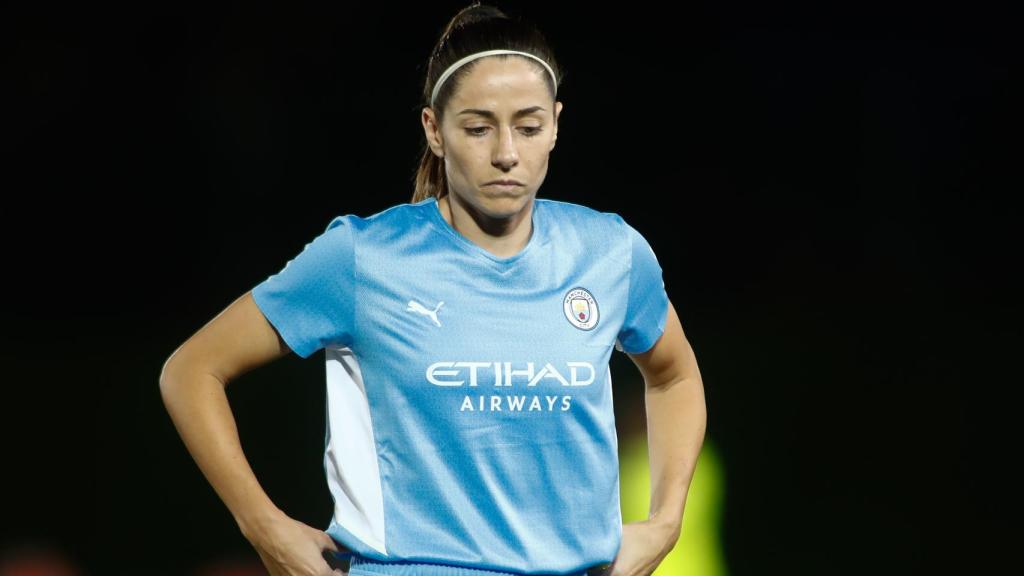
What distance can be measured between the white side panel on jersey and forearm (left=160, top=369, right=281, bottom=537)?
0.10 m

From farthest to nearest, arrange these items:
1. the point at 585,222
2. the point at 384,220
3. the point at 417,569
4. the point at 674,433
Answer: the point at 674,433
the point at 585,222
the point at 384,220
the point at 417,569

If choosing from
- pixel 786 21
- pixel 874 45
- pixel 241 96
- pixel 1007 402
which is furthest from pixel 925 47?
pixel 241 96

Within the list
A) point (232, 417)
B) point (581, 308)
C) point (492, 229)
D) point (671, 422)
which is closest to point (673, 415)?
point (671, 422)

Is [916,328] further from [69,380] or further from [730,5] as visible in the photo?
[69,380]

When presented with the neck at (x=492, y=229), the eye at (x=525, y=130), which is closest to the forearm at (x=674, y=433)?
the neck at (x=492, y=229)

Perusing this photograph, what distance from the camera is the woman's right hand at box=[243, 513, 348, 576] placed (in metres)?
1.73

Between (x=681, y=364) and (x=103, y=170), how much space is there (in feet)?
5.76

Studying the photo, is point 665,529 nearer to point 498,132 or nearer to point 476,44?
point 498,132

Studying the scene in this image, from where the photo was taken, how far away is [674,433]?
204cm

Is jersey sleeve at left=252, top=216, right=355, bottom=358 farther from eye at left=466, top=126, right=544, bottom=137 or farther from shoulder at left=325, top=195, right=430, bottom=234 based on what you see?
eye at left=466, top=126, right=544, bottom=137

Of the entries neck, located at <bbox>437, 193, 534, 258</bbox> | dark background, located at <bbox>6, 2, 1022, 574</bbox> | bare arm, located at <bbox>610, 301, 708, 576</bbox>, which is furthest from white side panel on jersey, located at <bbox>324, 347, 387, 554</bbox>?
dark background, located at <bbox>6, 2, 1022, 574</bbox>

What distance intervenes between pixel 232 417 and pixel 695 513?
180 cm

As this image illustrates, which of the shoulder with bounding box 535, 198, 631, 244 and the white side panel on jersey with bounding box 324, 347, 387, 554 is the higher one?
the shoulder with bounding box 535, 198, 631, 244

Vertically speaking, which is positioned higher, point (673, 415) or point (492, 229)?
point (492, 229)
